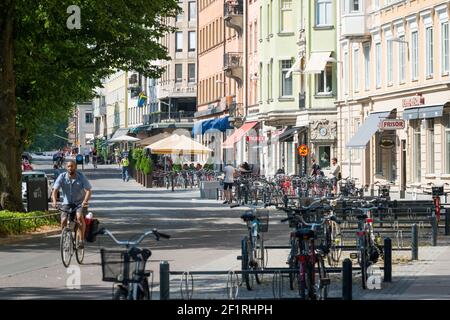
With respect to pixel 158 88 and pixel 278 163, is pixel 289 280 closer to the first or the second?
pixel 278 163

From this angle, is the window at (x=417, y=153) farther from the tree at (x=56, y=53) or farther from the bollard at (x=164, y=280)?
the bollard at (x=164, y=280)

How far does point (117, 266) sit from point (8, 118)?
2269 centimetres

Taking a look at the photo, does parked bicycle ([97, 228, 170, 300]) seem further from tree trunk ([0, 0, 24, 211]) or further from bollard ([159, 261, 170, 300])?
tree trunk ([0, 0, 24, 211])

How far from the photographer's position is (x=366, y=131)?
2357 inches

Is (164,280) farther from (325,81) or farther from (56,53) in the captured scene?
(325,81)

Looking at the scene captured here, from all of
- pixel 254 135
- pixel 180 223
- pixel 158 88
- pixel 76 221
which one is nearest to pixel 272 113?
pixel 254 135

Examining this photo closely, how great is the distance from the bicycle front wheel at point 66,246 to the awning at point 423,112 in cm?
2722

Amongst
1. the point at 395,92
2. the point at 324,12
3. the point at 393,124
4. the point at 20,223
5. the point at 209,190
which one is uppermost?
the point at 324,12

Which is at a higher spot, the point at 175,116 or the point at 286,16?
the point at 286,16

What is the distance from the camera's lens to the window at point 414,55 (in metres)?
54.5

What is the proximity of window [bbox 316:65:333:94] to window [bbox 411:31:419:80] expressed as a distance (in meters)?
15.1

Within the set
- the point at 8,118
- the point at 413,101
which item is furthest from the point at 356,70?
the point at 8,118

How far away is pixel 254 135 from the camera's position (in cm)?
8612

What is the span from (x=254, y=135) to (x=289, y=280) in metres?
66.7
